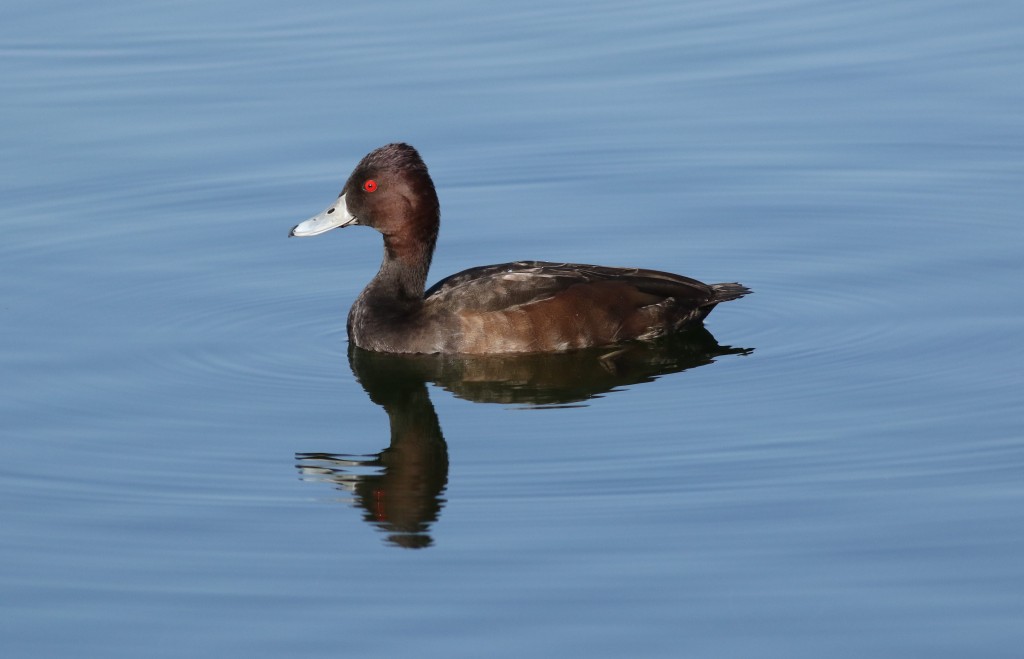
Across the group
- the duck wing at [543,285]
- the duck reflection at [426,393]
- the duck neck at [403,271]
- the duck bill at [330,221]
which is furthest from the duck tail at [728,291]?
the duck bill at [330,221]

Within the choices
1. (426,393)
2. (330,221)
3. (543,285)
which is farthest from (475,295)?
(330,221)

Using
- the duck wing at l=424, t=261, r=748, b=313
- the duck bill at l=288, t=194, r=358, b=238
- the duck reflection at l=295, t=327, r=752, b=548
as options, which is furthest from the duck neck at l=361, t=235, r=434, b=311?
the duck reflection at l=295, t=327, r=752, b=548

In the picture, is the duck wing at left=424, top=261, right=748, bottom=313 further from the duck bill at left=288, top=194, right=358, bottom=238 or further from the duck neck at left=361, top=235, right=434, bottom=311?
the duck bill at left=288, top=194, right=358, bottom=238

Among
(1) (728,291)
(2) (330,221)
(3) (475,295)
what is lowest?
(3) (475,295)

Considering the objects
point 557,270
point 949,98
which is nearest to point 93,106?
point 557,270

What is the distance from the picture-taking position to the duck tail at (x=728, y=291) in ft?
38.2

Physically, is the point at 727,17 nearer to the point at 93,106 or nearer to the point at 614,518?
the point at 93,106

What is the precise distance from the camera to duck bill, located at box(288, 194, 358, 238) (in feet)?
38.6

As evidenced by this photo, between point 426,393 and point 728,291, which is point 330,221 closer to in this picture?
point 426,393

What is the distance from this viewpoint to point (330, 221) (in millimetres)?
11805

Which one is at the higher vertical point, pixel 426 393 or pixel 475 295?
pixel 475 295

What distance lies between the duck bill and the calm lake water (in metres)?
0.64

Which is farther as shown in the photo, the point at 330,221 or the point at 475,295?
the point at 330,221

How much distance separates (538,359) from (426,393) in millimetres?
936
